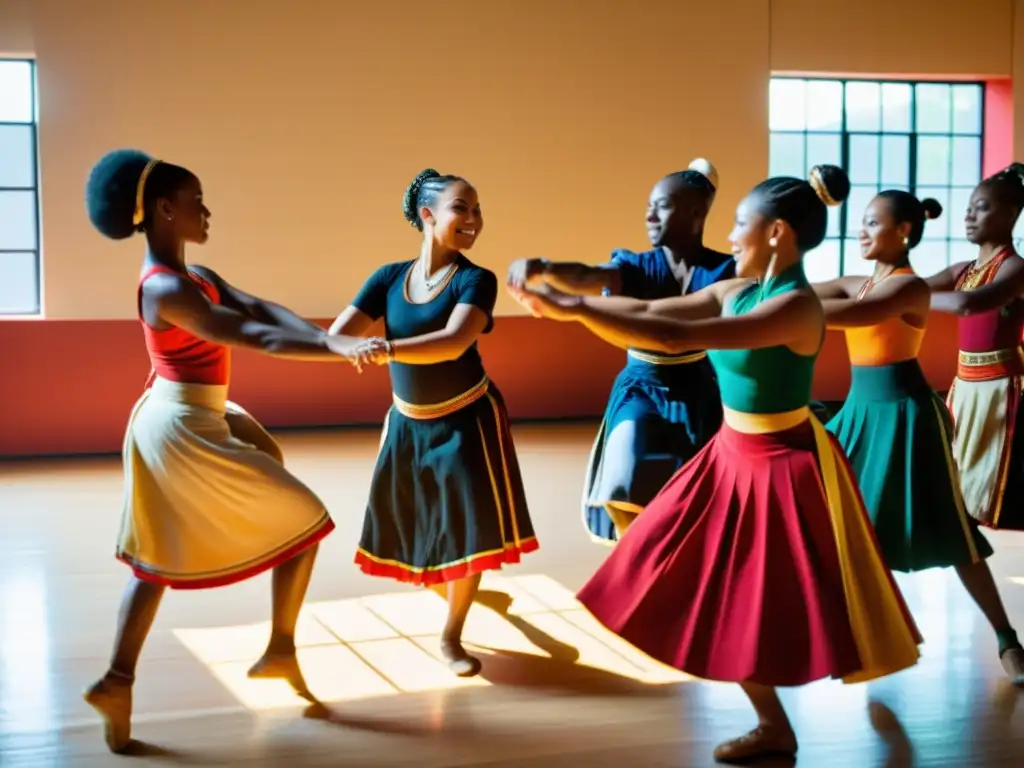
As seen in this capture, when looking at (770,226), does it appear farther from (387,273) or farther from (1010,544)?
(1010,544)

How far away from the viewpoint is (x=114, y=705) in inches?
119

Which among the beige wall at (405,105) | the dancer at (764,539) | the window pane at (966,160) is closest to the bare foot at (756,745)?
the dancer at (764,539)

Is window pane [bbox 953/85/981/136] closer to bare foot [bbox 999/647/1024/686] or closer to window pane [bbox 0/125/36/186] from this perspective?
window pane [bbox 0/125/36/186]

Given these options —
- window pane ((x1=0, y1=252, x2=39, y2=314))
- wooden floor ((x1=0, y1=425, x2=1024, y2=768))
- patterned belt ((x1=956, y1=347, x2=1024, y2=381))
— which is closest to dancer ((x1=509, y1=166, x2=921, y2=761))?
wooden floor ((x1=0, y1=425, x2=1024, y2=768))

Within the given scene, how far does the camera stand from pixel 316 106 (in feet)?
28.8

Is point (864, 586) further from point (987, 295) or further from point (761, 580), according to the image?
point (987, 295)

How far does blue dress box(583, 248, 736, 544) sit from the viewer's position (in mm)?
3693

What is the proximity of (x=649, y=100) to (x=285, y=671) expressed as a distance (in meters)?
6.91

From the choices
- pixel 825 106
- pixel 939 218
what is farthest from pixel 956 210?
pixel 825 106

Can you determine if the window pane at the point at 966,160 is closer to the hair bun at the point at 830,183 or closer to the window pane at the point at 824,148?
the window pane at the point at 824,148

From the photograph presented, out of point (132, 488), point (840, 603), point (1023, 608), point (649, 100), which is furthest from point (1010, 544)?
point (649, 100)

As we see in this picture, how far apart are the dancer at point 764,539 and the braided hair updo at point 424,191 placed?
36.5 inches

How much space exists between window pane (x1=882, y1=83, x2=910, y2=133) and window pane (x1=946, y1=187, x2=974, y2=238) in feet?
2.20

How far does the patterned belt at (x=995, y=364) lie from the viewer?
168 inches
